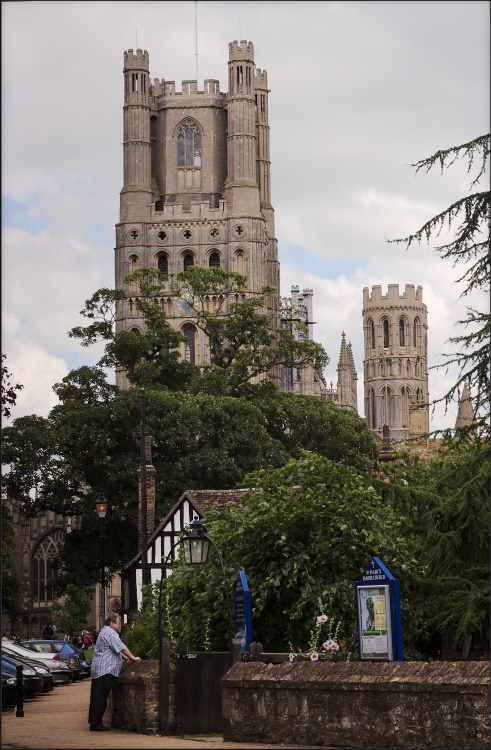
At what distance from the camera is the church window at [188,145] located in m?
118

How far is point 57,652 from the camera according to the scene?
34750mm

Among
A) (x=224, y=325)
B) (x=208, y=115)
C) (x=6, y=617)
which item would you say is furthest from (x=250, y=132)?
(x=6, y=617)

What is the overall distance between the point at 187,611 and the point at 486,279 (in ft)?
20.7

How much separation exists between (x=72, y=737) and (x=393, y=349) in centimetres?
15161

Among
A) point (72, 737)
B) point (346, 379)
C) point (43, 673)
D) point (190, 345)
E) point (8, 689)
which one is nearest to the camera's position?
point (72, 737)

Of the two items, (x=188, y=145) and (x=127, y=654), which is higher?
(x=188, y=145)

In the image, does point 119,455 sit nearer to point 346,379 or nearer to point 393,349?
point 346,379

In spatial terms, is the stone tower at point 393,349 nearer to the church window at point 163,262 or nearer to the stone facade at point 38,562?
the church window at point 163,262

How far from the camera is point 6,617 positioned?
210ft

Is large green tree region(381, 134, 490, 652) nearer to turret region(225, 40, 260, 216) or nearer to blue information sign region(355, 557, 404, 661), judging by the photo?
blue information sign region(355, 557, 404, 661)

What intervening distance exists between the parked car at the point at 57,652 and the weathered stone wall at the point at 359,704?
19508 mm

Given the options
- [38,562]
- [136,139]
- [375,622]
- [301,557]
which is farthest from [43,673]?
[136,139]

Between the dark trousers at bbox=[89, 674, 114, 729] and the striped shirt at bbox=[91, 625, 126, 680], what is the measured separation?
8 cm

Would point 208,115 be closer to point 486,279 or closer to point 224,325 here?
point 224,325
